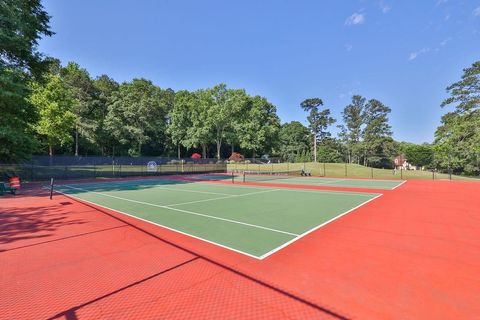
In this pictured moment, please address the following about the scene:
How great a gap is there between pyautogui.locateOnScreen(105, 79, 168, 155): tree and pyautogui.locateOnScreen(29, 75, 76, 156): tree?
40.6ft

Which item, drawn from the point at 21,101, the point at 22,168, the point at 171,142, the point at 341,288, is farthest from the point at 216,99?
the point at 341,288

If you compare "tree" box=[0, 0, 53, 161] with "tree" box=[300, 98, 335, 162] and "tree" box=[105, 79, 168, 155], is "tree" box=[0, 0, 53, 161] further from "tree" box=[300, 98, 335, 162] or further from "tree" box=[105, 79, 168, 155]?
"tree" box=[300, 98, 335, 162]

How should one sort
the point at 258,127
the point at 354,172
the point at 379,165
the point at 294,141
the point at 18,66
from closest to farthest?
1. the point at 18,66
2. the point at 354,172
3. the point at 258,127
4. the point at 379,165
5. the point at 294,141

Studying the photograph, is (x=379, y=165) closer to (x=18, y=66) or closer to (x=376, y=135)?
(x=376, y=135)

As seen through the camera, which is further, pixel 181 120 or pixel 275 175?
pixel 181 120

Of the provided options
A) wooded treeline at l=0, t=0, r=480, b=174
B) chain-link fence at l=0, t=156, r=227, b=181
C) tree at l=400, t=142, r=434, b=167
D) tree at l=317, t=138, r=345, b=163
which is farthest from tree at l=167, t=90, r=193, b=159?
tree at l=400, t=142, r=434, b=167

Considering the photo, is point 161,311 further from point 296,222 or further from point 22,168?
point 22,168

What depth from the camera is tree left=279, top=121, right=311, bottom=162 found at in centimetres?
7925

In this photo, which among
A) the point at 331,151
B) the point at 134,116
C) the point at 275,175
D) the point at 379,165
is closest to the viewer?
the point at 275,175

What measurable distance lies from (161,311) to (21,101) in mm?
19962

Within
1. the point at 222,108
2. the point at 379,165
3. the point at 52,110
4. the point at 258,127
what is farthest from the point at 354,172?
the point at 52,110

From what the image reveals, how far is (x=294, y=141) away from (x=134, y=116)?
4509 centimetres

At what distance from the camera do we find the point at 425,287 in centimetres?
429

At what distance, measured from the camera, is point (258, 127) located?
61.0 meters
